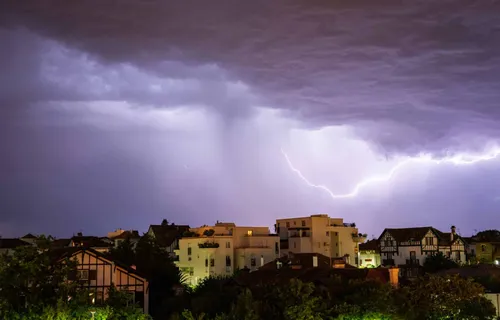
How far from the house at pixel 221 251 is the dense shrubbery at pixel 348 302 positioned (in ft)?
140

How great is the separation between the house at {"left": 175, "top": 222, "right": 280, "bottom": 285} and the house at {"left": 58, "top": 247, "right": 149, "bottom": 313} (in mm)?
42386

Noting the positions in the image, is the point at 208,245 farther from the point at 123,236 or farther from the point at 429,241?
the point at 429,241

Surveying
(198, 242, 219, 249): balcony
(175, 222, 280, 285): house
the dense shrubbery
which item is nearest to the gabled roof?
(175, 222, 280, 285): house

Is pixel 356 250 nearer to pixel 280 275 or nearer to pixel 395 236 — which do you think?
pixel 395 236

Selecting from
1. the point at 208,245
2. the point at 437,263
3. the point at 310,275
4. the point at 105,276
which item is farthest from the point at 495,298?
the point at 208,245

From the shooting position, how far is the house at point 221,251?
109438 mm

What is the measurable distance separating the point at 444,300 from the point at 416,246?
62.3 metres

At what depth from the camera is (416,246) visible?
12206cm

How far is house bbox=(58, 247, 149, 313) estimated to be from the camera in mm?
62906

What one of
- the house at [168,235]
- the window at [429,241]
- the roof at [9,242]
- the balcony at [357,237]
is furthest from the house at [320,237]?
the roof at [9,242]

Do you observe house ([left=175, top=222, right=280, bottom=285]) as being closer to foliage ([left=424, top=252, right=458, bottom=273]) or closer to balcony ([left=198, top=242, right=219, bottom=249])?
balcony ([left=198, top=242, right=219, bottom=249])

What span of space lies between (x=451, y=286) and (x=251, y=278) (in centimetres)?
2273

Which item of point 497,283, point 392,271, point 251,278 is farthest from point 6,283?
point 497,283

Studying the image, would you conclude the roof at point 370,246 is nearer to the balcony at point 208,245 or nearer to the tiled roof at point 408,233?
the tiled roof at point 408,233
